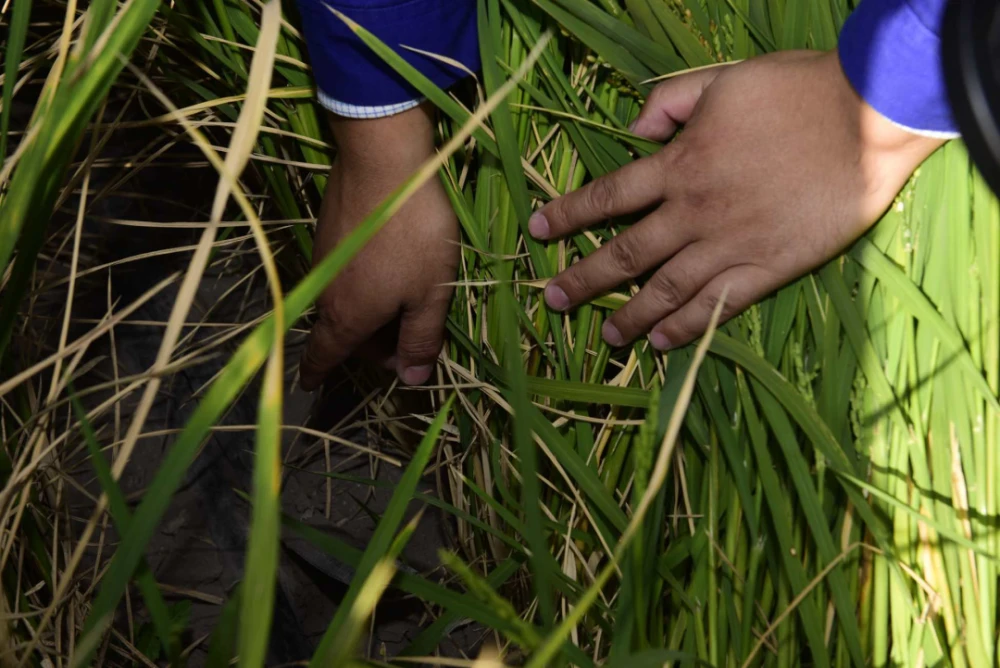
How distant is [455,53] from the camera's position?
0.75m

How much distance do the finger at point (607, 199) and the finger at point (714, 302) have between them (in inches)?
3.5

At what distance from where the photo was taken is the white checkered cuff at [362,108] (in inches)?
29.8

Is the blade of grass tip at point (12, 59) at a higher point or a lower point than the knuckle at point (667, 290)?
higher

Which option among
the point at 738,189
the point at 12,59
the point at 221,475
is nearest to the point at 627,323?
the point at 738,189

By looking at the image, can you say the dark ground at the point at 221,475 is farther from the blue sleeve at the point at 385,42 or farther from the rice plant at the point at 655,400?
the blue sleeve at the point at 385,42

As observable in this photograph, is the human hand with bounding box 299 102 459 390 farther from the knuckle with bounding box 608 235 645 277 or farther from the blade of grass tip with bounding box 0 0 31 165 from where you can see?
the blade of grass tip with bounding box 0 0 31 165

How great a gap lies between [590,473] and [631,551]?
17cm

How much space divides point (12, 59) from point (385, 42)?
11.2 inches

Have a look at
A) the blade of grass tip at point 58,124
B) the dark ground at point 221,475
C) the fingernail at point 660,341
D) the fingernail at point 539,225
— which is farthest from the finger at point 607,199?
the dark ground at point 221,475

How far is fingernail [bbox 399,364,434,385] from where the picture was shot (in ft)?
3.01

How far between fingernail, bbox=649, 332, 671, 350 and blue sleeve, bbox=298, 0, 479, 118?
0.29 meters

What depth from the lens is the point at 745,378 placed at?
656mm

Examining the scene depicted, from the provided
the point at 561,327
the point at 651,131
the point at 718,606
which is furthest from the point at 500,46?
the point at 718,606

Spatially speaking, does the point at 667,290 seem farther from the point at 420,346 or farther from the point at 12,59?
the point at 12,59
